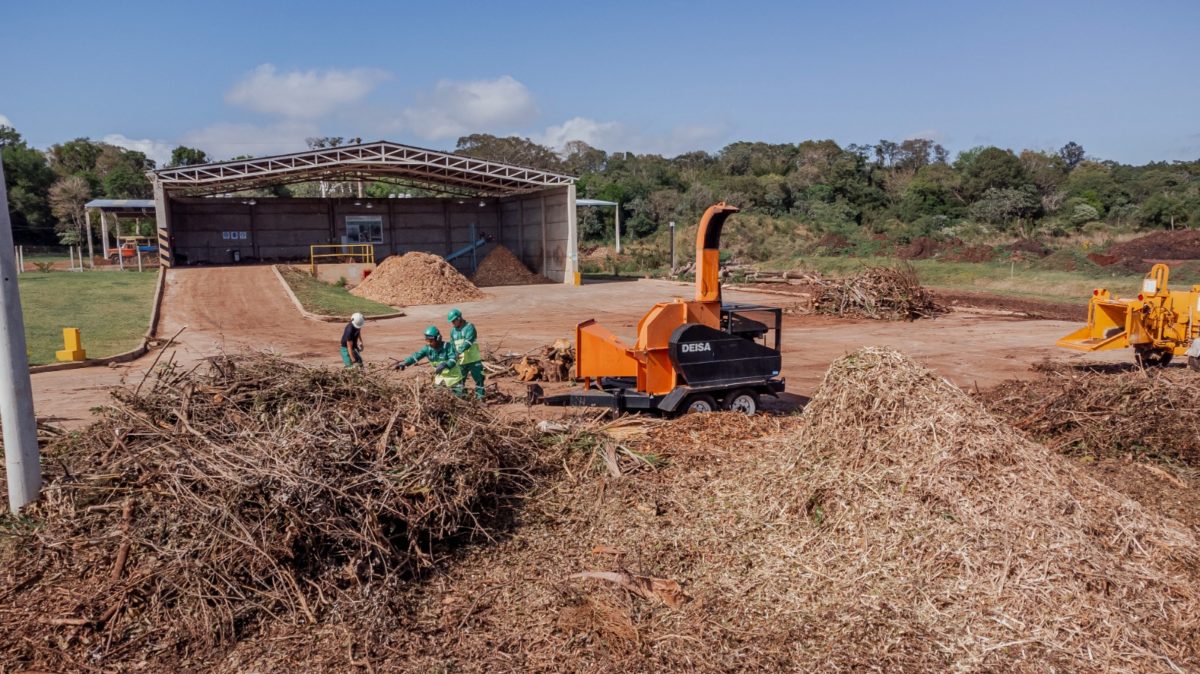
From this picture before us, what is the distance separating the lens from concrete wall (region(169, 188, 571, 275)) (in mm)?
37906

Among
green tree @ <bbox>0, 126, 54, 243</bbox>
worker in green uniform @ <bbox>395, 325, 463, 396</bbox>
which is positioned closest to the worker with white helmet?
worker in green uniform @ <bbox>395, 325, 463, 396</bbox>

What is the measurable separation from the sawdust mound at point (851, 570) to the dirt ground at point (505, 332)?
5824mm

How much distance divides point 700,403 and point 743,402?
69cm

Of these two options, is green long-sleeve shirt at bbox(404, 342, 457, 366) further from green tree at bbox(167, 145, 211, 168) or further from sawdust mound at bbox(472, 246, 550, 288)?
green tree at bbox(167, 145, 211, 168)

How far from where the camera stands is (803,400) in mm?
12070

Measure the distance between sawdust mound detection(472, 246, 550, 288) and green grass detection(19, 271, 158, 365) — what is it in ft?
46.6

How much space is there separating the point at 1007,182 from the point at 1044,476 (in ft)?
185

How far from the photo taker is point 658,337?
9531 millimetres

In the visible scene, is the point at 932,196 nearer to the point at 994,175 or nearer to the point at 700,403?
the point at 994,175

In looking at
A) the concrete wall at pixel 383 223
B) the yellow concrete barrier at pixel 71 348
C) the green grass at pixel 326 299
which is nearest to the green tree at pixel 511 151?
the concrete wall at pixel 383 223

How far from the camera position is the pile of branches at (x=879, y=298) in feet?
75.9

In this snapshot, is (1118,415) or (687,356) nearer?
(1118,415)

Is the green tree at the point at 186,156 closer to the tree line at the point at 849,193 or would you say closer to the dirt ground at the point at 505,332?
the tree line at the point at 849,193

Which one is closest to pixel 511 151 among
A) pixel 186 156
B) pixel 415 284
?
pixel 186 156
